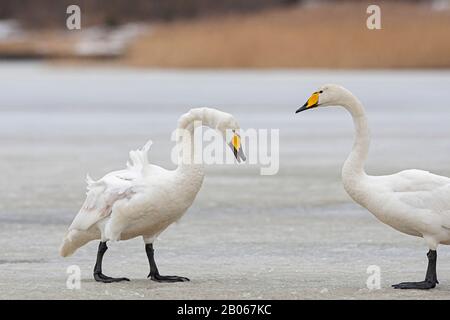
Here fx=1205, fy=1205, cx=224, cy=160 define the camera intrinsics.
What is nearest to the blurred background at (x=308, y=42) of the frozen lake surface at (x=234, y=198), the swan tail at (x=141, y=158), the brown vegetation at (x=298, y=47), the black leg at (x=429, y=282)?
the brown vegetation at (x=298, y=47)

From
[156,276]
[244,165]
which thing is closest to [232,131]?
[156,276]

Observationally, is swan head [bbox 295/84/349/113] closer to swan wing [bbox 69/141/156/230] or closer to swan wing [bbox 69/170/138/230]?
swan wing [bbox 69/141/156/230]

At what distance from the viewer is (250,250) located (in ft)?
A: 24.9

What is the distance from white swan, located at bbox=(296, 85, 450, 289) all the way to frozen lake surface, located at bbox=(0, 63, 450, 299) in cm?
25

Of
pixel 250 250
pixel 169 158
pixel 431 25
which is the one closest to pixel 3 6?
pixel 431 25

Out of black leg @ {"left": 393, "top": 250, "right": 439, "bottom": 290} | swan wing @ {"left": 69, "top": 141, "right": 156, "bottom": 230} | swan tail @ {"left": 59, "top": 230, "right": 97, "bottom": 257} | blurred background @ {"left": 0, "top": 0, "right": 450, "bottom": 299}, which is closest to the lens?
black leg @ {"left": 393, "top": 250, "right": 439, "bottom": 290}

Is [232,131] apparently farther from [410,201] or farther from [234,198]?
[234,198]

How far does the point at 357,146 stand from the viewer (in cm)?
638

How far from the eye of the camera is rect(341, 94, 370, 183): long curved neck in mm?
6266

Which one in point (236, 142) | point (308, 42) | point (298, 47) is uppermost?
point (236, 142)

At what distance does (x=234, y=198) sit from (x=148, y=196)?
12.9ft

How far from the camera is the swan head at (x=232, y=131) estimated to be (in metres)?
6.13

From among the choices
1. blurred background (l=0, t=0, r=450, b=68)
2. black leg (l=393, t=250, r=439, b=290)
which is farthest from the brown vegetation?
black leg (l=393, t=250, r=439, b=290)

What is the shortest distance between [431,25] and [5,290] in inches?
992
